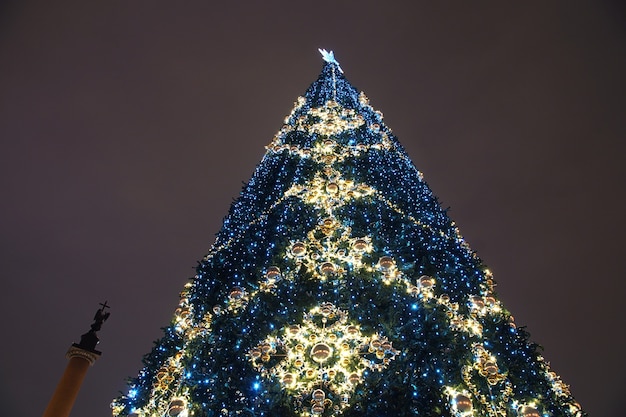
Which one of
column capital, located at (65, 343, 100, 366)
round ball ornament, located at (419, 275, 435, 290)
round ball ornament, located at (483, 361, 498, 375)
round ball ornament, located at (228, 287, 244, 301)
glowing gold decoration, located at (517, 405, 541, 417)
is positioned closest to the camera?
glowing gold decoration, located at (517, 405, 541, 417)

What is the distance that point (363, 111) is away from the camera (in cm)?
758

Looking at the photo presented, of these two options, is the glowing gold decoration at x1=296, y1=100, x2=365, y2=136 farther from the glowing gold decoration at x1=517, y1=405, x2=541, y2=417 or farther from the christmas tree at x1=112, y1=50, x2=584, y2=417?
the glowing gold decoration at x1=517, y1=405, x2=541, y2=417

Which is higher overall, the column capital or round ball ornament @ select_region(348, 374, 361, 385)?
the column capital

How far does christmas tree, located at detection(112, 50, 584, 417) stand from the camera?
9.89 ft

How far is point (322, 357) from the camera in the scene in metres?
3.03

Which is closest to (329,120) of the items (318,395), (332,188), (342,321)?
(332,188)

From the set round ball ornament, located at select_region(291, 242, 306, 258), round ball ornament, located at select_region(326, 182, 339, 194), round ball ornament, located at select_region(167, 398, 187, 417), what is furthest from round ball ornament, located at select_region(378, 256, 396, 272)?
round ball ornament, located at select_region(167, 398, 187, 417)

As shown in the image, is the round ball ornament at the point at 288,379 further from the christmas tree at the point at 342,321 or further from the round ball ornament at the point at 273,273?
the round ball ornament at the point at 273,273

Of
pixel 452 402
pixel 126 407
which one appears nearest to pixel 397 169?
pixel 452 402

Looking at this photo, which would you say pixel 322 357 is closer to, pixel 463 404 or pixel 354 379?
pixel 354 379

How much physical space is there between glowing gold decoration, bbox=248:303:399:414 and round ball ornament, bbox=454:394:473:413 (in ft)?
1.93

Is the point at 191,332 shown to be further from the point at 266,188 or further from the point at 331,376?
the point at 266,188

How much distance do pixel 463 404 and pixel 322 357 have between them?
46.6 inches

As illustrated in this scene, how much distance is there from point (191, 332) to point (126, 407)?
108cm
